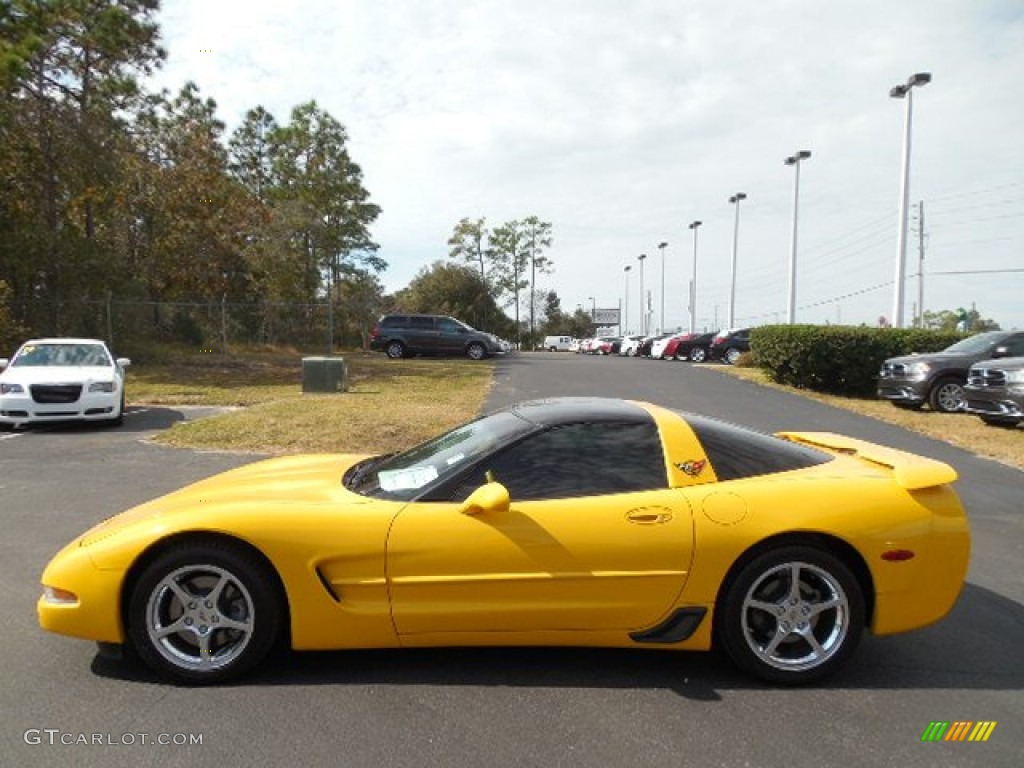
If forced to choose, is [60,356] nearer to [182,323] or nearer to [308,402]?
[308,402]

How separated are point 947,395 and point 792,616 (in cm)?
1301

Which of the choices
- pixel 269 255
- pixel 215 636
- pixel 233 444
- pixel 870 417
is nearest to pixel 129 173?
pixel 269 255

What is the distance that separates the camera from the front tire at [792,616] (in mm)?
3525

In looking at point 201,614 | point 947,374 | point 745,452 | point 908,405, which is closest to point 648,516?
point 745,452

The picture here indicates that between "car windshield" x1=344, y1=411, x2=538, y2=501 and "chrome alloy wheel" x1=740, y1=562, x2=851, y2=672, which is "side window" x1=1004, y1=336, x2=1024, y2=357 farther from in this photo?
"car windshield" x1=344, y1=411, x2=538, y2=501

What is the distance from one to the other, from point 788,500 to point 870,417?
1157 cm

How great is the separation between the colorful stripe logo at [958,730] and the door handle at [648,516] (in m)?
1.29

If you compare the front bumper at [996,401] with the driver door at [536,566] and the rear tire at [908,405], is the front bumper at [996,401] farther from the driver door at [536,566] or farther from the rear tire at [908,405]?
the driver door at [536,566]

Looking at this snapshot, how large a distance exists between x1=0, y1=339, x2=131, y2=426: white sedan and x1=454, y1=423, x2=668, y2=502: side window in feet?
34.2

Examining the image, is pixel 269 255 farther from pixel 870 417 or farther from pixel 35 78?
pixel 870 417

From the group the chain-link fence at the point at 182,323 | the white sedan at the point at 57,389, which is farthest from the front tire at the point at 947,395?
the chain-link fence at the point at 182,323

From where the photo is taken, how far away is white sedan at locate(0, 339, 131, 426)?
11703 mm

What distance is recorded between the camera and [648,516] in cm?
353

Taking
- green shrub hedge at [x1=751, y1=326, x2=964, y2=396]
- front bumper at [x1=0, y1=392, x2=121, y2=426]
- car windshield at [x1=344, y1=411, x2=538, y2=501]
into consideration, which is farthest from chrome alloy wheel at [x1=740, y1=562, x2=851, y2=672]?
green shrub hedge at [x1=751, y1=326, x2=964, y2=396]
